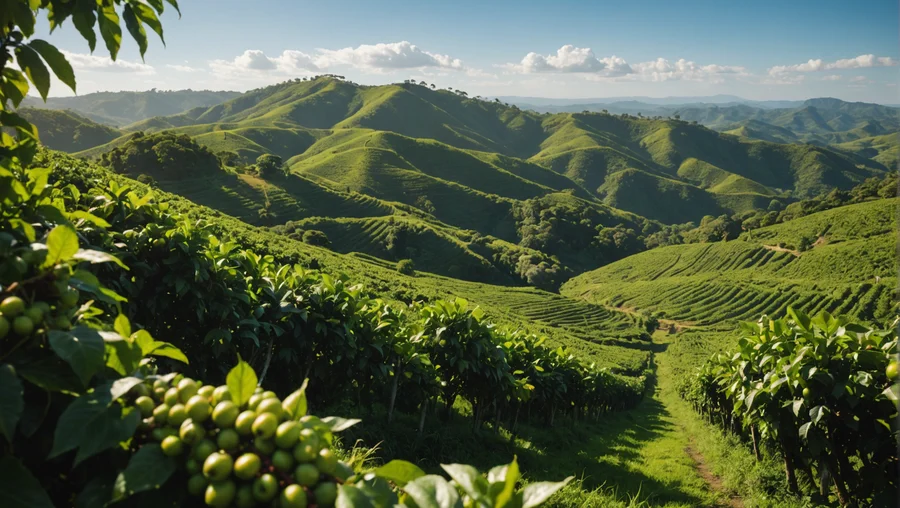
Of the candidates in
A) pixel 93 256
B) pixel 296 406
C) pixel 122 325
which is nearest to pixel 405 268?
pixel 122 325

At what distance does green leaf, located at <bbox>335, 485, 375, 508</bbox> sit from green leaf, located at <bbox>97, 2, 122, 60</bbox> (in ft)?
7.50

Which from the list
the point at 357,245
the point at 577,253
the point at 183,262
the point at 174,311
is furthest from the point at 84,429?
the point at 577,253

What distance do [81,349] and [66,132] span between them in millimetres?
234602

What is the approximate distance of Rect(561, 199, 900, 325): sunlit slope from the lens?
85625mm

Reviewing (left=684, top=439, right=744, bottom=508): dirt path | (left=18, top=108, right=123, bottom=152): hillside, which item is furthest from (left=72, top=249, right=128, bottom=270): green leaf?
(left=18, top=108, right=123, bottom=152): hillside

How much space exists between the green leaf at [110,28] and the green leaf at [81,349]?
1595 millimetres

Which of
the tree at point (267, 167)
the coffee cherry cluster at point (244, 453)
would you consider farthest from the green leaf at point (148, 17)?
the tree at point (267, 167)

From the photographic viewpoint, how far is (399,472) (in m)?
1.46

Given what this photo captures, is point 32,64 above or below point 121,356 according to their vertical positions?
above

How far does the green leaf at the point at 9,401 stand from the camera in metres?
1.09

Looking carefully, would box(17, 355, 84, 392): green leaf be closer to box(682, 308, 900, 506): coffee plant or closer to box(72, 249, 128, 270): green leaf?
box(72, 249, 128, 270): green leaf

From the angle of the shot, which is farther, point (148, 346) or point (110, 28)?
point (110, 28)

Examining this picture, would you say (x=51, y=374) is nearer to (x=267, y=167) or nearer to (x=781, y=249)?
(x=267, y=167)

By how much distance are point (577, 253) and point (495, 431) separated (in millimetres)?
146901
